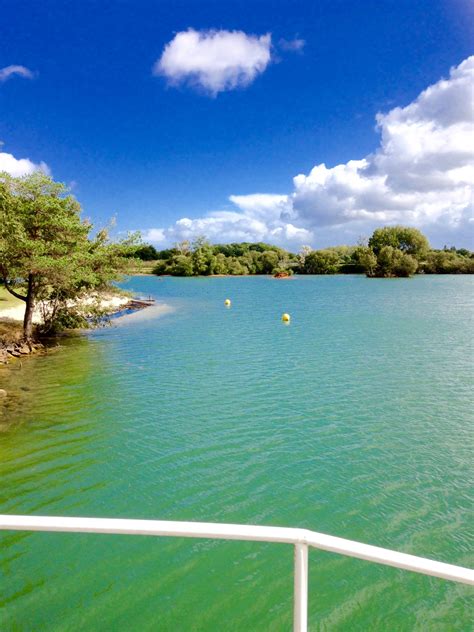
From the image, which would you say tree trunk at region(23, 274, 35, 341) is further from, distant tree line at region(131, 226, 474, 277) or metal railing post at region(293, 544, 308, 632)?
distant tree line at region(131, 226, 474, 277)

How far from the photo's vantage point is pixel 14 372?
68.1ft

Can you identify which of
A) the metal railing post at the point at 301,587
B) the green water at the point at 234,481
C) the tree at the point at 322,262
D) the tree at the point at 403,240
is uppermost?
the tree at the point at 403,240

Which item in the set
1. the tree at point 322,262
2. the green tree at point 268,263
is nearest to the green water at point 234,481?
the tree at point 322,262

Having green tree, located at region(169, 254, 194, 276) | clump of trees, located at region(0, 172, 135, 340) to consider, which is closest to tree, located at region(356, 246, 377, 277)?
green tree, located at region(169, 254, 194, 276)

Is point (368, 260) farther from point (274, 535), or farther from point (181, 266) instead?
point (274, 535)

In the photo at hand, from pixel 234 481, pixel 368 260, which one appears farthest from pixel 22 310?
pixel 368 260

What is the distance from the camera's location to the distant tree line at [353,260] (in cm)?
12838

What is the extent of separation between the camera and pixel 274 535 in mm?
2314

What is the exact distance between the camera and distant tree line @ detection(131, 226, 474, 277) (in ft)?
421

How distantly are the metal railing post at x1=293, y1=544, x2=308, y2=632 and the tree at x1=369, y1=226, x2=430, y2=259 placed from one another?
152 m

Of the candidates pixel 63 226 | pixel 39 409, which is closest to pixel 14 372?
pixel 39 409

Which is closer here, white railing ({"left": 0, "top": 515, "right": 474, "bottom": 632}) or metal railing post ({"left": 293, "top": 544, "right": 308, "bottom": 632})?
white railing ({"left": 0, "top": 515, "right": 474, "bottom": 632})

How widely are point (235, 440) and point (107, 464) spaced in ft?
11.7

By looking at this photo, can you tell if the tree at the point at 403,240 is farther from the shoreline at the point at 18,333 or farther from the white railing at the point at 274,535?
the white railing at the point at 274,535
